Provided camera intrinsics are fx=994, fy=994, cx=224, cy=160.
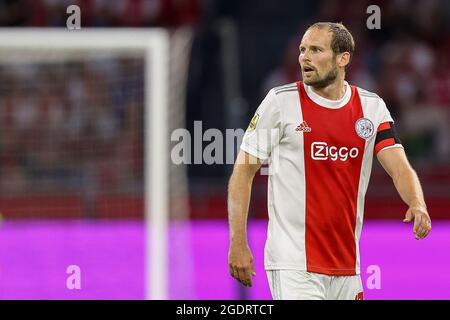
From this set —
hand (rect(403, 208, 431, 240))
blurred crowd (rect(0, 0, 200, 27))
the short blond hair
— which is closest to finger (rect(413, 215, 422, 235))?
hand (rect(403, 208, 431, 240))

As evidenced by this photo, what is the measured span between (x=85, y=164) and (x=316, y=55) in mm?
6391

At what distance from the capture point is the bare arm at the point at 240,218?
3271mm

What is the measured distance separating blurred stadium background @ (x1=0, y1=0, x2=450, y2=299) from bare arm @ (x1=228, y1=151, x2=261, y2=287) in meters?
2.28

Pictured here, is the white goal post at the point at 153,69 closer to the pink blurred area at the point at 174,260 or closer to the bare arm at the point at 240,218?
the pink blurred area at the point at 174,260

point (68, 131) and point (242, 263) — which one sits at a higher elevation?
point (242, 263)

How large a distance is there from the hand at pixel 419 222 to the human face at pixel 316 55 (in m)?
0.55

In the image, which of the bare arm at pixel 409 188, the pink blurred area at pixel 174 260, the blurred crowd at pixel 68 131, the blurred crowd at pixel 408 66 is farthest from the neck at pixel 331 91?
the blurred crowd at pixel 408 66

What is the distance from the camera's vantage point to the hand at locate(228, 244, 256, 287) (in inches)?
129

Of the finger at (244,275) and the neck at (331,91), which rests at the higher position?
the neck at (331,91)

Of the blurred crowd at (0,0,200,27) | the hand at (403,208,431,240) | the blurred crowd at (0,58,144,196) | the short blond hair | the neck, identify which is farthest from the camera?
the blurred crowd at (0,0,200,27)

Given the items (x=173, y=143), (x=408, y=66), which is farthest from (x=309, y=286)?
(x=408, y=66)

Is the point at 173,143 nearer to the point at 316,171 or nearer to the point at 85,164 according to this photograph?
the point at 85,164

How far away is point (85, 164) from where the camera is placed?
9500mm

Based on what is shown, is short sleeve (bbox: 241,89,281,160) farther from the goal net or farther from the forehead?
the goal net
